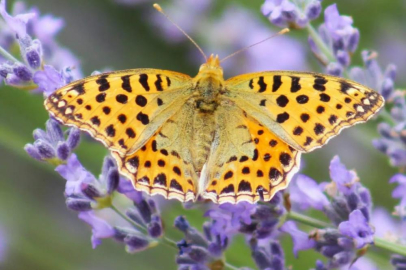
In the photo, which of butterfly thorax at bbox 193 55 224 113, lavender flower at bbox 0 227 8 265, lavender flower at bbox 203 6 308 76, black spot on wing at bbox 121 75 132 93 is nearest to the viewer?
black spot on wing at bbox 121 75 132 93

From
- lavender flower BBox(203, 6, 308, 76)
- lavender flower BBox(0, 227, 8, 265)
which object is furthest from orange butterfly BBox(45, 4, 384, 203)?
lavender flower BBox(0, 227, 8, 265)

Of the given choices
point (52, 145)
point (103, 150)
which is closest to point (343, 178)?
point (52, 145)

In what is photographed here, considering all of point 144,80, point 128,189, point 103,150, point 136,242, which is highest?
point 103,150

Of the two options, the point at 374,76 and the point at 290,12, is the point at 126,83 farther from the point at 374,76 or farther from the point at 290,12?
the point at 374,76

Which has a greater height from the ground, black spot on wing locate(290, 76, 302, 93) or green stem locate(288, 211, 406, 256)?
black spot on wing locate(290, 76, 302, 93)

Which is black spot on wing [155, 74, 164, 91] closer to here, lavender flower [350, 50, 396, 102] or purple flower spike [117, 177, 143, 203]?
purple flower spike [117, 177, 143, 203]

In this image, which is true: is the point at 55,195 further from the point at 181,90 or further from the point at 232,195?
the point at 232,195

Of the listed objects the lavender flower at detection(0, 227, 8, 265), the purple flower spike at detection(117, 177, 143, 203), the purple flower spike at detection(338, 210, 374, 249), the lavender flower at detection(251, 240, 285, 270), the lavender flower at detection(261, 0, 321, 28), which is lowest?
the lavender flower at detection(251, 240, 285, 270)

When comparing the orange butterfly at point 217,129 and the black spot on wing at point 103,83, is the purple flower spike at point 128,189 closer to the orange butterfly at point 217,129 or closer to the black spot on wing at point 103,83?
the orange butterfly at point 217,129

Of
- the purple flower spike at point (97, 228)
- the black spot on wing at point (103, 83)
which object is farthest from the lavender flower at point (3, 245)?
the black spot on wing at point (103, 83)
